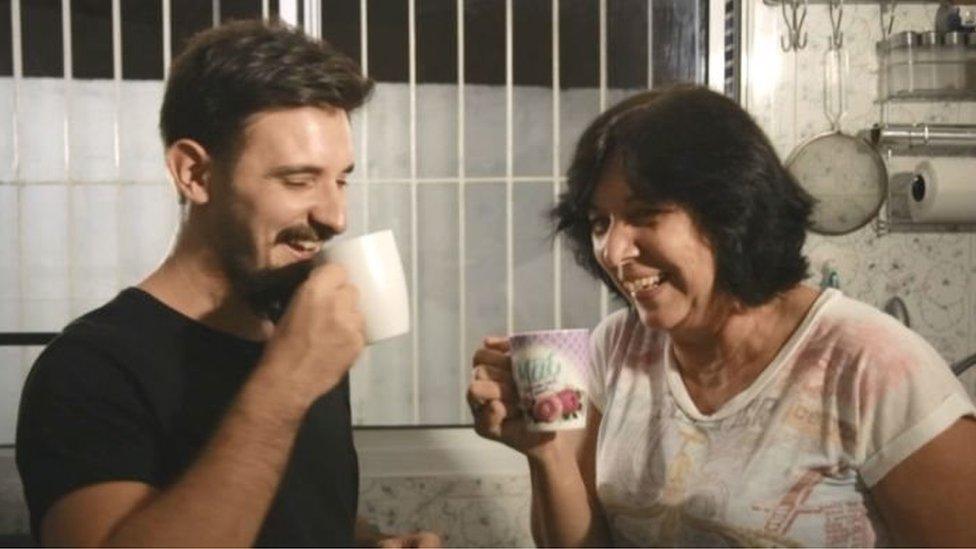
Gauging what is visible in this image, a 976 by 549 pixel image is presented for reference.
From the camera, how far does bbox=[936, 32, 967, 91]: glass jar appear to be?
2.13 meters

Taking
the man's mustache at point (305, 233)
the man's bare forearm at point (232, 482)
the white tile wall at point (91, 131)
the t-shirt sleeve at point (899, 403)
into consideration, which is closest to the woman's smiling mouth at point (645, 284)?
the t-shirt sleeve at point (899, 403)

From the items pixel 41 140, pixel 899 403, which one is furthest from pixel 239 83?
pixel 41 140

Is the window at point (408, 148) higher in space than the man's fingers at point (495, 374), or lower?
higher

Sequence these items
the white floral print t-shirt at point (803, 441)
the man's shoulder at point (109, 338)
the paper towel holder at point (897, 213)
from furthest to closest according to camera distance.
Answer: the paper towel holder at point (897, 213), the white floral print t-shirt at point (803, 441), the man's shoulder at point (109, 338)

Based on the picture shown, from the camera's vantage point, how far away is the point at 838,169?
2152 millimetres

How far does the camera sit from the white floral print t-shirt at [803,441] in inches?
40.6

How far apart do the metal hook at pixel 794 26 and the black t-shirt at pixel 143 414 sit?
4.87 ft

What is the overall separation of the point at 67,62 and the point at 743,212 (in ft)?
5.49

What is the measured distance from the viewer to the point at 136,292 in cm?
102

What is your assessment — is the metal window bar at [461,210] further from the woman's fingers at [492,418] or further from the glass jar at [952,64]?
the woman's fingers at [492,418]

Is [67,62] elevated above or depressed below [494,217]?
above

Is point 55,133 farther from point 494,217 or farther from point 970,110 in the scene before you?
point 970,110

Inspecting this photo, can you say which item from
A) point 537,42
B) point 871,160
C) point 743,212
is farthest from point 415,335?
point 743,212

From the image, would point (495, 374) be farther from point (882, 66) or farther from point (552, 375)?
point (882, 66)
